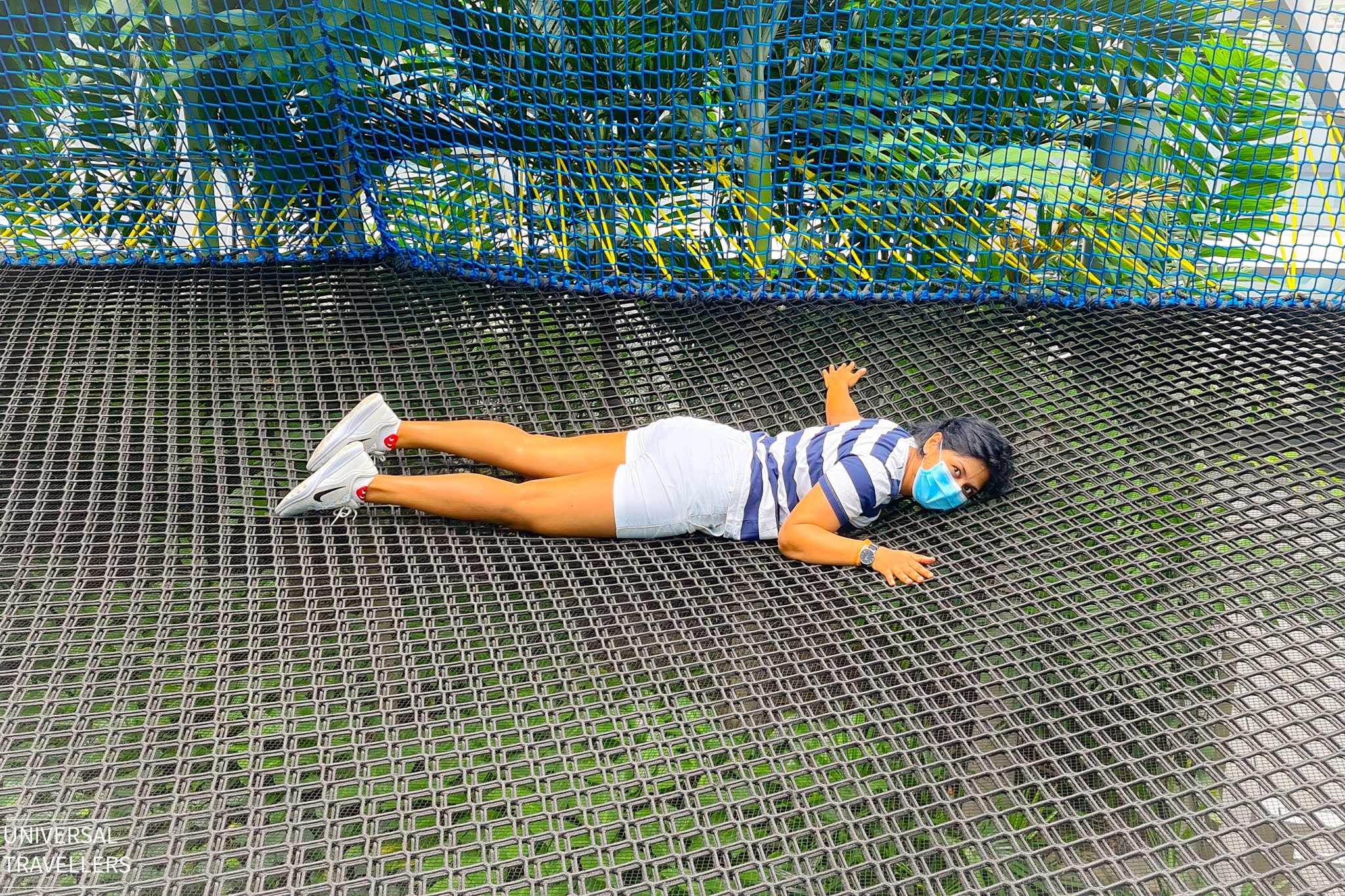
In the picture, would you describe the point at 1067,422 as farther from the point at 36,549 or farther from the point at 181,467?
the point at 36,549

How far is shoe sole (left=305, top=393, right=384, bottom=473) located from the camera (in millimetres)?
1918

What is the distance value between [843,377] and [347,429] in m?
1.09

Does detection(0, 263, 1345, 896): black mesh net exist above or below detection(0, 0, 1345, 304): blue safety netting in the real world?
below

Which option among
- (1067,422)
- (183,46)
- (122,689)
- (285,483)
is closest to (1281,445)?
(1067,422)

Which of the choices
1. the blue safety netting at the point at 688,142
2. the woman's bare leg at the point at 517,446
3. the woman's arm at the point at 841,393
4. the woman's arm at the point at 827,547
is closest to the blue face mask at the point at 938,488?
the woman's arm at the point at 827,547

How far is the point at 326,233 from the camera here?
277 cm

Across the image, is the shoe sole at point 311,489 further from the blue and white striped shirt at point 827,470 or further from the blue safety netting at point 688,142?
the blue safety netting at point 688,142

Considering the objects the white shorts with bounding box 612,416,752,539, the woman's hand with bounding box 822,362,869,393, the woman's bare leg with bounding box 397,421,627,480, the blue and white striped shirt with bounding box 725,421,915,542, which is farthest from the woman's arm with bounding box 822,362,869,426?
the woman's bare leg with bounding box 397,421,627,480

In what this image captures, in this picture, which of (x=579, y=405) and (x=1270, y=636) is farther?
→ (x=579, y=405)

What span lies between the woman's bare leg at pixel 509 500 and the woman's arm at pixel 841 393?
1.81 ft

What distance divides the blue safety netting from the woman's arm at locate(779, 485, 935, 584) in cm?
106

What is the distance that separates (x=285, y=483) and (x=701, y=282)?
→ 50.1 inches

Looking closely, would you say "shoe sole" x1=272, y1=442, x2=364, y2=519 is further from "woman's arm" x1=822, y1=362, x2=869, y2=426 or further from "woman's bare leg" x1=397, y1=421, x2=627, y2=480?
"woman's arm" x1=822, y1=362, x2=869, y2=426

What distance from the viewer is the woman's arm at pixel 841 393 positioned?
6.88 feet
